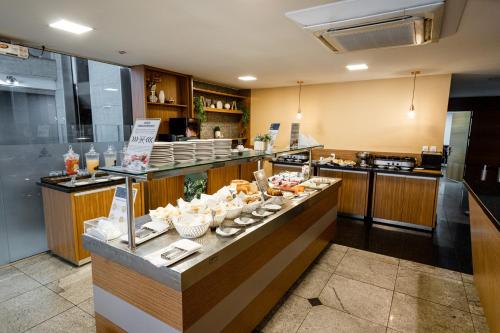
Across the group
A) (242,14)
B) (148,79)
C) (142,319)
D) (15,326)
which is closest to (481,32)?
(242,14)

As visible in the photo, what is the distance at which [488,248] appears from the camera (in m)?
2.21

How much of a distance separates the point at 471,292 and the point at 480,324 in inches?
22.1

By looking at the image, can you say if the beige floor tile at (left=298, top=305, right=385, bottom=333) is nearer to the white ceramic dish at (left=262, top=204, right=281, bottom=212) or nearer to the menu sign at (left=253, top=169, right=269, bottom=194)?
the white ceramic dish at (left=262, top=204, right=281, bottom=212)

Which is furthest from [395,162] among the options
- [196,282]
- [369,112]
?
[196,282]

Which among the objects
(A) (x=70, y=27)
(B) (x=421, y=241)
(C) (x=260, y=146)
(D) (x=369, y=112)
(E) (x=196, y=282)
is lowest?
(B) (x=421, y=241)

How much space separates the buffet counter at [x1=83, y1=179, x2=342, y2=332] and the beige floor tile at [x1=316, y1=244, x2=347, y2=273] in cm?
100

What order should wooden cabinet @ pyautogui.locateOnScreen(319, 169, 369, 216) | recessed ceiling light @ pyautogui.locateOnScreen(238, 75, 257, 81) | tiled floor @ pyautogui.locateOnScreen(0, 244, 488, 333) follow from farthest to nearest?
1. recessed ceiling light @ pyautogui.locateOnScreen(238, 75, 257, 81)
2. wooden cabinet @ pyautogui.locateOnScreen(319, 169, 369, 216)
3. tiled floor @ pyautogui.locateOnScreen(0, 244, 488, 333)

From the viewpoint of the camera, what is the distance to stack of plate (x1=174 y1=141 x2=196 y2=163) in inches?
76.2

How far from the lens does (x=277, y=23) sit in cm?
254

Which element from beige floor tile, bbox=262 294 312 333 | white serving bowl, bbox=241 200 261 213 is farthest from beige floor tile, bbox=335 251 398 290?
white serving bowl, bbox=241 200 261 213

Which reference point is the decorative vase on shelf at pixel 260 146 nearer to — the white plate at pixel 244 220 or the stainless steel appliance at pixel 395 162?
the white plate at pixel 244 220

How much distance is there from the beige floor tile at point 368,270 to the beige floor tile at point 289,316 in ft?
2.55

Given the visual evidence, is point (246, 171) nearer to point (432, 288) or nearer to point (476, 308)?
point (432, 288)

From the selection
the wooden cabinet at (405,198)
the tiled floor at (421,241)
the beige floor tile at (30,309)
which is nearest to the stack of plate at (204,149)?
the beige floor tile at (30,309)
